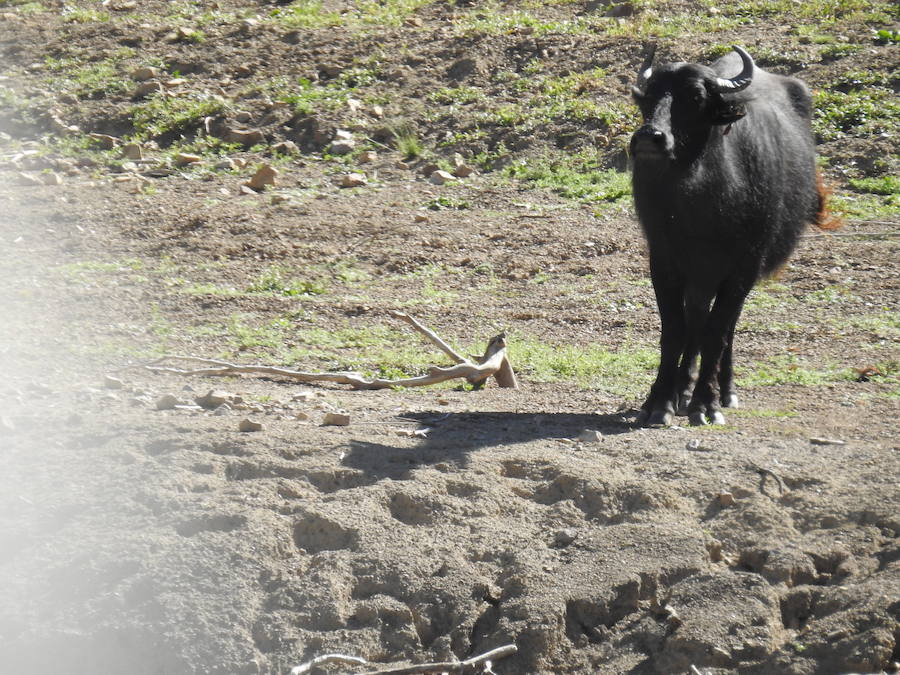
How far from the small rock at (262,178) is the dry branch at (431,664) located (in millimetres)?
7374

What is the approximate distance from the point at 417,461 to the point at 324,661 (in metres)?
1.16

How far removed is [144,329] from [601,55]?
273 inches

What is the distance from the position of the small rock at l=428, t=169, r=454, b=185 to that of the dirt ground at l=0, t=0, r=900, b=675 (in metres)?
0.70

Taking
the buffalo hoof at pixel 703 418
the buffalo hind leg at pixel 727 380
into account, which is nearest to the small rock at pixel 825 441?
the buffalo hoof at pixel 703 418

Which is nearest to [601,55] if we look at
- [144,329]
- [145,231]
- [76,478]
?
[145,231]

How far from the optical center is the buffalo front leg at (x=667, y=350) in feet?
19.0

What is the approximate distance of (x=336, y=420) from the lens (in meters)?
5.30

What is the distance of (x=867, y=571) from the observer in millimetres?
3928

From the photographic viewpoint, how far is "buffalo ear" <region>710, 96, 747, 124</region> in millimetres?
5602

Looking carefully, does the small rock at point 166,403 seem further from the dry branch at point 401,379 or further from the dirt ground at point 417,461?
the dry branch at point 401,379

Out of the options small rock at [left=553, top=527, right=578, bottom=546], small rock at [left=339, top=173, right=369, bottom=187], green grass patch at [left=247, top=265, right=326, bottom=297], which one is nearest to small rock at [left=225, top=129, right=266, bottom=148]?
small rock at [left=339, top=173, right=369, bottom=187]

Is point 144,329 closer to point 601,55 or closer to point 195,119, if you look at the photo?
point 195,119

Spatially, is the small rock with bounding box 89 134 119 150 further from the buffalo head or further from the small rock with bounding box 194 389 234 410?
the buffalo head

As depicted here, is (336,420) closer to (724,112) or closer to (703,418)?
(703,418)
